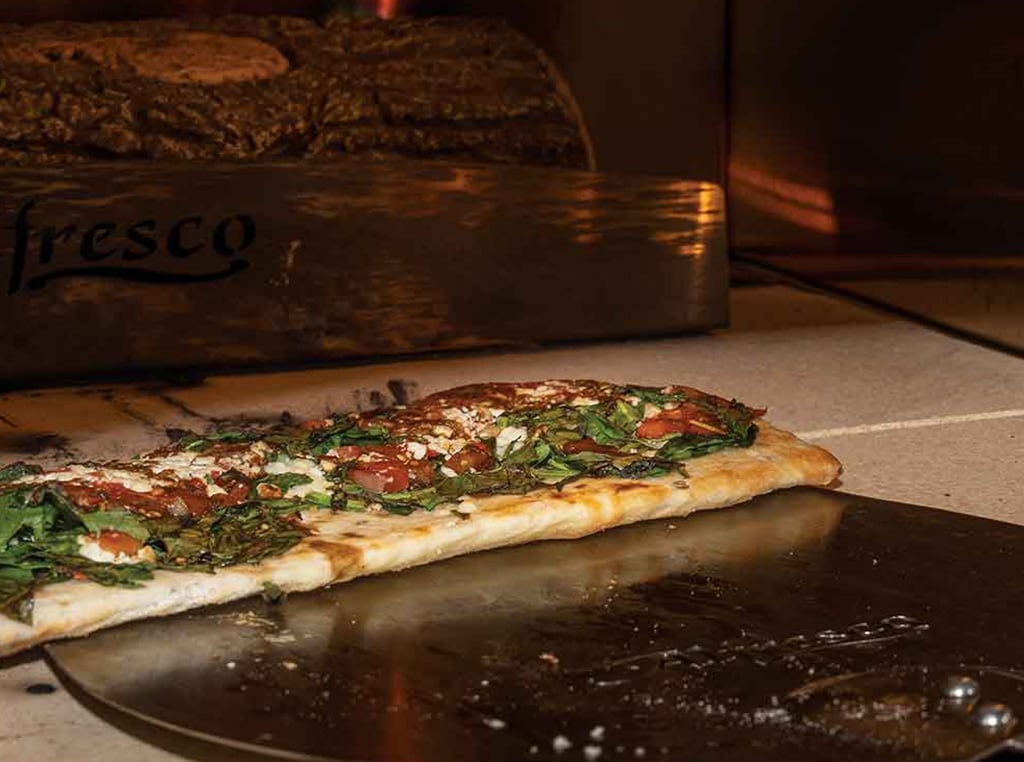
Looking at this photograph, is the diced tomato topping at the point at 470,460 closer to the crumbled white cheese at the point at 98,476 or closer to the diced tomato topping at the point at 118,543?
the crumbled white cheese at the point at 98,476

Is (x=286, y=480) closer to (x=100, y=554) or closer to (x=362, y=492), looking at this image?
(x=362, y=492)

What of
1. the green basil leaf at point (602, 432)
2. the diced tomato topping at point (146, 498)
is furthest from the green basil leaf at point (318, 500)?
the green basil leaf at point (602, 432)

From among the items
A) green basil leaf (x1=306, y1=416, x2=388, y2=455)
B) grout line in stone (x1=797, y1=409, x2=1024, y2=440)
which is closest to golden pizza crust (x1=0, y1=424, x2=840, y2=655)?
green basil leaf (x1=306, y1=416, x2=388, y2=455)

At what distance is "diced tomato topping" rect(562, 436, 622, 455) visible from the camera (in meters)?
3.07

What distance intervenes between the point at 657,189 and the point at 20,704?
328 centimetres

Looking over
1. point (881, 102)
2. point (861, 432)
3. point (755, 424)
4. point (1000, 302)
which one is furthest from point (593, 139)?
point (755, 424)

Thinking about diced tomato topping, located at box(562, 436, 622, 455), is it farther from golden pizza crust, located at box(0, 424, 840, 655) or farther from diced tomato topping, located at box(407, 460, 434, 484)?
diced tomato topping, located at box(407, 460, 434, 484)

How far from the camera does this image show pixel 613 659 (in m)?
2.31

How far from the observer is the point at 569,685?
2.22 meters

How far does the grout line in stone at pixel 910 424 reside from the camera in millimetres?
4105

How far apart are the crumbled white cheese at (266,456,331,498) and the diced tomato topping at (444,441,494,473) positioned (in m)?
0.22

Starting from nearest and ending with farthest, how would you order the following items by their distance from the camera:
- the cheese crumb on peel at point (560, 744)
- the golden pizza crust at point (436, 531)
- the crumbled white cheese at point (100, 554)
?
the cheese crumb on peel at point (560, 744) < the golden pizza crust at point (436, 531) < the crumbled white cheese at point (100, 554)

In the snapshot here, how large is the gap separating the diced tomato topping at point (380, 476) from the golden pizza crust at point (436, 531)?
0.09m

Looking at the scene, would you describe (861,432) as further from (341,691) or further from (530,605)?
(341,691)
